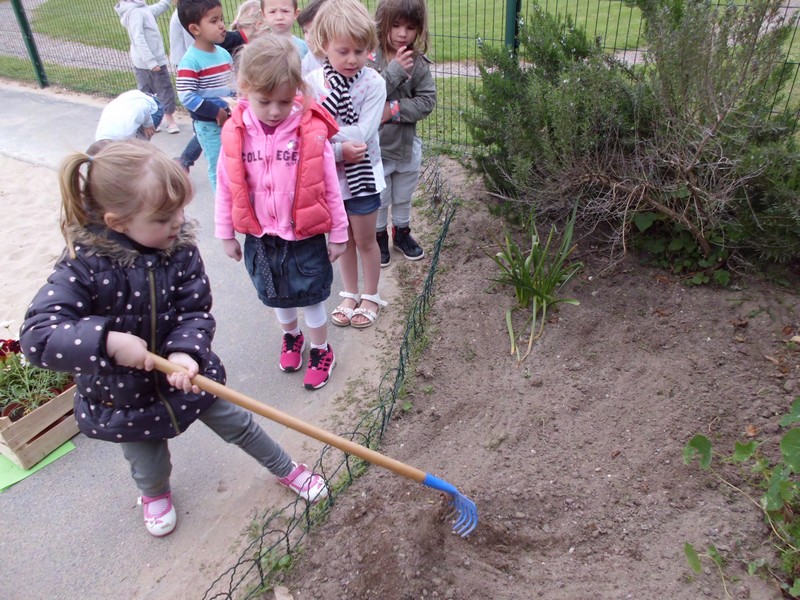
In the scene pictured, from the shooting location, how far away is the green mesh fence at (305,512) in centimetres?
233

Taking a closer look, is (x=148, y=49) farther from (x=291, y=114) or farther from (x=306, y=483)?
(x=306, y=483)

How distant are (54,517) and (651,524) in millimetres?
2440

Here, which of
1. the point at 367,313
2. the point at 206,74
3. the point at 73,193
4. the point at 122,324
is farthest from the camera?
the point at 206,74

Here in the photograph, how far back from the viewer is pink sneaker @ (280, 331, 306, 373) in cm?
341

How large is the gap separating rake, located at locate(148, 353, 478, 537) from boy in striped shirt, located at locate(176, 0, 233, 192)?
259cm

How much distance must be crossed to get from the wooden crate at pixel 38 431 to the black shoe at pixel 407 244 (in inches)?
86.9

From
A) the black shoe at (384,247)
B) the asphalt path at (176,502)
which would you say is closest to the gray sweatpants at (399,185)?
the black shoe at (384,247)

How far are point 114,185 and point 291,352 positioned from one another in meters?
1.61

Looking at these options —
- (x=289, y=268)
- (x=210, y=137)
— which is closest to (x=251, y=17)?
(x=210, y=137)

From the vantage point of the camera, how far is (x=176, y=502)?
8.95 feet

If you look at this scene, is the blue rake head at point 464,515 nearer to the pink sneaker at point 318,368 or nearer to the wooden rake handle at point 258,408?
the wooden rake handle at point 258,408

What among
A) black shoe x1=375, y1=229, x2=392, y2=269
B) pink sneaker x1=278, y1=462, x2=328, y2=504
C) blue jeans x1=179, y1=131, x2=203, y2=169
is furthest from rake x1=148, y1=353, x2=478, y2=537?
blue jeans x1=179, y1=131, x2=203, y2=169

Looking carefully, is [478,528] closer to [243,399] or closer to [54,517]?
[243,399]

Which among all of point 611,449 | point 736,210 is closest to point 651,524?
point 611,449
